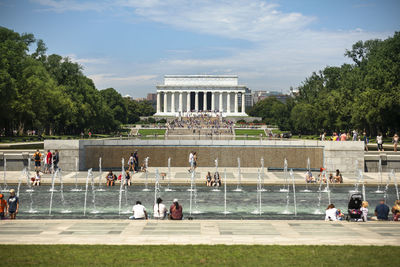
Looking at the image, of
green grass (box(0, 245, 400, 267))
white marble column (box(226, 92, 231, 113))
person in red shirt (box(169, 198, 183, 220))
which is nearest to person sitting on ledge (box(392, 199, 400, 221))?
green grass (box(0, 245, 400, 267))

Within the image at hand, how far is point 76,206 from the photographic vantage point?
18.9m

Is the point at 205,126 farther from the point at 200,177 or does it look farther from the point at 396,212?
the point at 396,212

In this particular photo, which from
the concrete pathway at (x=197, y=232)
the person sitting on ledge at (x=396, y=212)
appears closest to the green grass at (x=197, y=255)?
the concrete pathway at (x=197, y=232)

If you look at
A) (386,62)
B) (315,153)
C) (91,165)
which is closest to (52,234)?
(91,165)

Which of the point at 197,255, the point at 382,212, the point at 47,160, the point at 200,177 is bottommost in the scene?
the point at 197,255

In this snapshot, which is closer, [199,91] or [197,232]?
[197,232]

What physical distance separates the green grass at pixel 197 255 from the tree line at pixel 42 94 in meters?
39.6

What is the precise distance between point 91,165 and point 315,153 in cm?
1494

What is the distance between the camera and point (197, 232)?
12852mm

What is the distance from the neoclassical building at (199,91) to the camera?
499 feet

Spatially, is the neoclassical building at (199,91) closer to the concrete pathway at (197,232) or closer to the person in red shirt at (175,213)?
the person in red shirt at (175,213)

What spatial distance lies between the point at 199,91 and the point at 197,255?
143256mm

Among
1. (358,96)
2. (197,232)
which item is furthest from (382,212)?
(358,96)

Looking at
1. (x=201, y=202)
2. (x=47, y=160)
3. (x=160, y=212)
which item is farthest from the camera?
(x=47, y=160)
